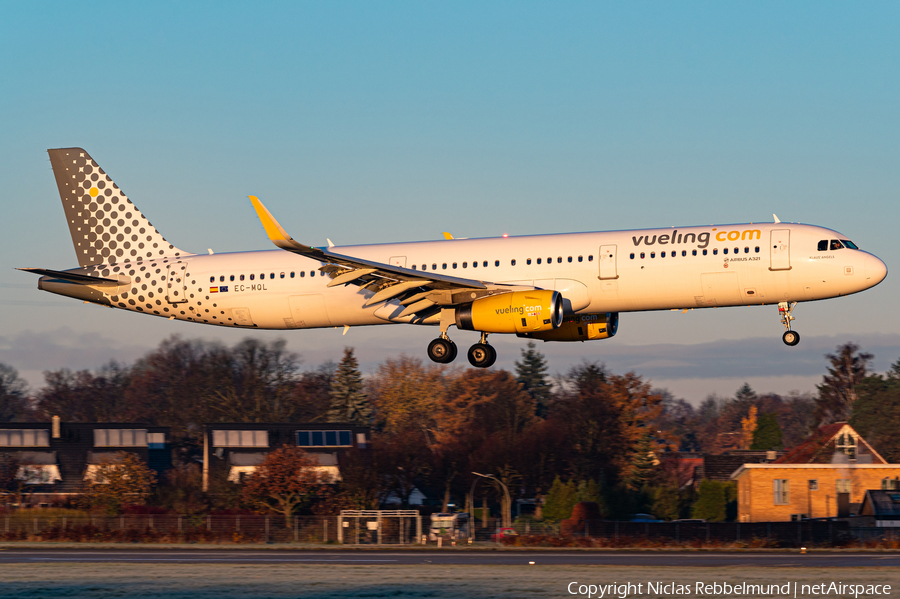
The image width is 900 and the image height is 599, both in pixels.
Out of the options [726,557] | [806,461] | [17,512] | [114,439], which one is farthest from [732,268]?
[114,439]

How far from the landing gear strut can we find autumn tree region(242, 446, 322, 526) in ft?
97.1

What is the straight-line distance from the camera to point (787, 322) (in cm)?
3853

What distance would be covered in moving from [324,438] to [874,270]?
193ft

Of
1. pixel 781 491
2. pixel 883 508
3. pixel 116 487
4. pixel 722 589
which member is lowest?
pixel 781 491

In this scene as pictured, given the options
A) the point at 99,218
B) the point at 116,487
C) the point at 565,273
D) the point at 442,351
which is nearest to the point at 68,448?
the point at 116,487

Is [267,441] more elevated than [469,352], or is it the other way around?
[469,352]

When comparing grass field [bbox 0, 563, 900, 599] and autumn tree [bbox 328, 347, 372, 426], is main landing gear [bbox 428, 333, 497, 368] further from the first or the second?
autumn tree [bbox 328, 347, 372, 426]

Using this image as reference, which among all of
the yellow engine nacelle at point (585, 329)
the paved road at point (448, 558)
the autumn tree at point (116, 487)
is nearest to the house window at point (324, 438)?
the autumn tree at point (116, 487)

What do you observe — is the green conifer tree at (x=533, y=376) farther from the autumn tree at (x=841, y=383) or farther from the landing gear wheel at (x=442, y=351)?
the landing gear wheel at (x=442, y=351)

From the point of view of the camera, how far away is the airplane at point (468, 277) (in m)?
37.5

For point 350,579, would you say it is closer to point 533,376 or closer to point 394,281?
point 394,281

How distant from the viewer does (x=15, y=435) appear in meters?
85.6

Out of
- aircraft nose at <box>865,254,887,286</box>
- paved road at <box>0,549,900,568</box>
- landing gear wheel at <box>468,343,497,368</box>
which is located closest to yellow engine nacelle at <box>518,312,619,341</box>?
landing gear wheel at <box>468,343,497,368</box>

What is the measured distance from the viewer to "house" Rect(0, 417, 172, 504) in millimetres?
82062
